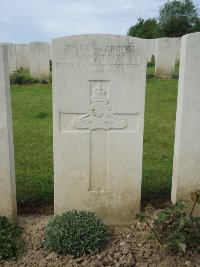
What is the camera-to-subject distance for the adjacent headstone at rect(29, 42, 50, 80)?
14.2 metres

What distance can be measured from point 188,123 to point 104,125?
80 cm

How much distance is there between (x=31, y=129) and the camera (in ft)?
22.2

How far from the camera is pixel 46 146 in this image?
19.0 feet

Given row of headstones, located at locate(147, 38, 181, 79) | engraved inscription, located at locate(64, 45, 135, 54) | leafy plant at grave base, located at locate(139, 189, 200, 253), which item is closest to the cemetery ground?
leafy plant at grave base, located at locate(139, 189, 200, 253)

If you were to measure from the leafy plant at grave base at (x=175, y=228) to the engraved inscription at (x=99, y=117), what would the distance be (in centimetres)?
92

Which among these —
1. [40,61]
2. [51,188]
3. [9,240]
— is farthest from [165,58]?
[9,240]

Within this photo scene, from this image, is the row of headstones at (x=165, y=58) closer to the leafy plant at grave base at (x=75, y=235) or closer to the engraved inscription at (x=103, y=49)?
the engraved inscription at (x=103, y=49)

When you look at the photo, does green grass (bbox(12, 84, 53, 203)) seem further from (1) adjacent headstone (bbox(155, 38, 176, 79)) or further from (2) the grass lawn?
(1) adjacent headstone (bbox(155, 38, 176, 79))

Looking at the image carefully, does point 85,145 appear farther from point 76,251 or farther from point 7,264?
point 7,264

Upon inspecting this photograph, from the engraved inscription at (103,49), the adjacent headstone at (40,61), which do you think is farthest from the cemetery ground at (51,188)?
the adjacent headstone at (40,61)

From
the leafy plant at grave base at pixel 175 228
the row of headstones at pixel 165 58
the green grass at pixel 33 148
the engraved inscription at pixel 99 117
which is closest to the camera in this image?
the leafy plant at grave base at pixel 175 228

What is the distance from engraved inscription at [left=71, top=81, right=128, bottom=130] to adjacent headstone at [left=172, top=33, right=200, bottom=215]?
0.56m

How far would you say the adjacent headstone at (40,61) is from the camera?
14.2 meters

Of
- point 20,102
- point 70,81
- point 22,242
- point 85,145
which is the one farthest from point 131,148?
point 20,102
